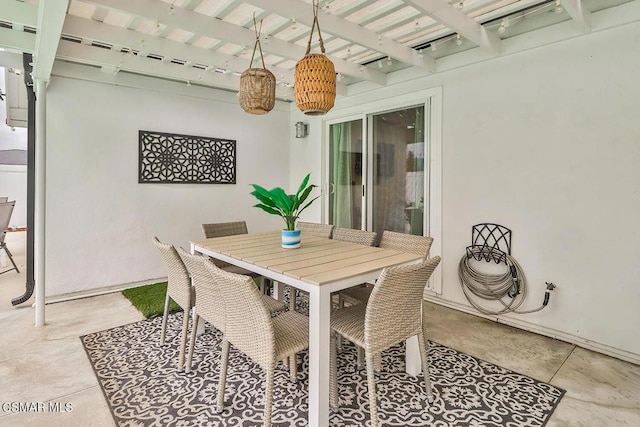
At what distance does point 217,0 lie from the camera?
256 cm

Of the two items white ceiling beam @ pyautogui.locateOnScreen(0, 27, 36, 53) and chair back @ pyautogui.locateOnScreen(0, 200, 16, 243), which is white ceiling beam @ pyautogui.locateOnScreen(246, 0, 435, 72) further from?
chair back @ pyautogui.locateOnScreen(0, 200, 16, 243)

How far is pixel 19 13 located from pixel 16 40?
2.07ft

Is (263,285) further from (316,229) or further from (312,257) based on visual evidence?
(312,257)

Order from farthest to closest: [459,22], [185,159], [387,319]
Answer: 1. [185,159]
2. [459,22]
3. [387,319]

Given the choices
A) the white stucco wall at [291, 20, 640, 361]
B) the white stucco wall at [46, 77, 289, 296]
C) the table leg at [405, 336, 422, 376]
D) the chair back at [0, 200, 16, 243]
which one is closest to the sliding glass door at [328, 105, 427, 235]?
the white stucco wall at [291, 20, 640, 361]

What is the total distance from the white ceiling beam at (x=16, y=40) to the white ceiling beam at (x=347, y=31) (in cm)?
203

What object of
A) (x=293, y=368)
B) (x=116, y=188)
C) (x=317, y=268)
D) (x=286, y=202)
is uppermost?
(x=116, y=188)

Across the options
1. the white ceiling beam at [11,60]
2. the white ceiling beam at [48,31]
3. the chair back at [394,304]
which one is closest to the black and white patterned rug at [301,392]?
the chair back at [394,304]

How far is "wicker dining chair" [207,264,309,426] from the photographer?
160 cm

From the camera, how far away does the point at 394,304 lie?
5.84 feet

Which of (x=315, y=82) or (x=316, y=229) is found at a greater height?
(x=315, y=82)

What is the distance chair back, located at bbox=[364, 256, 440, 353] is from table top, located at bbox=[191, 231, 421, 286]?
0.20 meters

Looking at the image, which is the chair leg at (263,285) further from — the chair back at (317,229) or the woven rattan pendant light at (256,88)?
the woven rattan pendant light at (256,88)

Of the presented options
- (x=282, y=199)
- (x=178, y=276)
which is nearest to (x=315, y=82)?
(x=282, y=199)
